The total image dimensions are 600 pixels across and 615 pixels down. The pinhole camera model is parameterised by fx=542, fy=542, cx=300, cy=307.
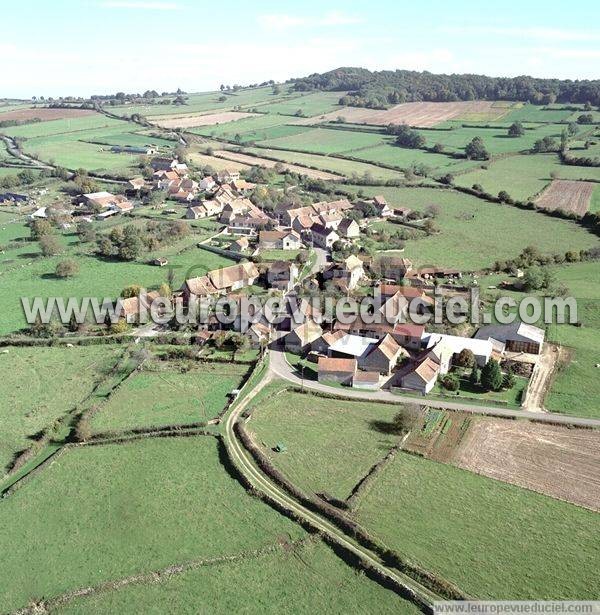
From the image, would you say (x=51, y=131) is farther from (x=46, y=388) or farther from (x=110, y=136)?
(x=46, y=388)

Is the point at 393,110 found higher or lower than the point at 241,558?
higher

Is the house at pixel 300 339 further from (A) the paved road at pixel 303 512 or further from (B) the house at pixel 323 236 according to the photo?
(B) the house at pixel 323 236

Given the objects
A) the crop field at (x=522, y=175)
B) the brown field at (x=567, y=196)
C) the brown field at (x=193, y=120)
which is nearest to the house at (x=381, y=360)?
the brown field at (x=567, y=196)

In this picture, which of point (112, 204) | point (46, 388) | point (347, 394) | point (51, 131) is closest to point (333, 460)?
point (347, 394)

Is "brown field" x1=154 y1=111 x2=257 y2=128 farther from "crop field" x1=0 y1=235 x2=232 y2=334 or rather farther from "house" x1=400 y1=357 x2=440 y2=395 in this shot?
"house" x1=400 y1=357 x2=440 y2=395

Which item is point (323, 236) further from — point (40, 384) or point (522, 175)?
point (522, 175)

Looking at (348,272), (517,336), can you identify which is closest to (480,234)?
(348,272)

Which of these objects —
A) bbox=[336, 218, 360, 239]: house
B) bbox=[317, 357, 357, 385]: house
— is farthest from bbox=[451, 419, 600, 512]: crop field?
bbox=[336, 218, 360, 239]: house
